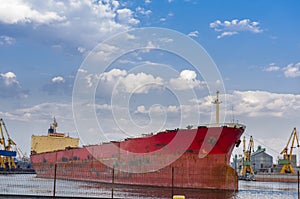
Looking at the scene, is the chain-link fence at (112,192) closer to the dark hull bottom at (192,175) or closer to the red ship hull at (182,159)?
the dark hull bottom at (192,175)

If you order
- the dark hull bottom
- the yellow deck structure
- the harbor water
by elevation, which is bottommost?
the harbor water

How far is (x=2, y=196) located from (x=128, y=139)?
76.9 feet

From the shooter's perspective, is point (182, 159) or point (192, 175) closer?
point (192, 175)

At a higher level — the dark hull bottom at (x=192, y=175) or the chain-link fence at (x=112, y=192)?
the dark hull bottom at (x=192, y=175)

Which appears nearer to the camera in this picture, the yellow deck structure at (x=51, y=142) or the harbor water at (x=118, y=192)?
the harbor water at (x=118, y=192)

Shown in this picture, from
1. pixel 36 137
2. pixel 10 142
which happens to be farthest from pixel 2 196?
pixel 10 142

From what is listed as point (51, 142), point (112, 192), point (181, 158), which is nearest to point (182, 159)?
point (181, 158)

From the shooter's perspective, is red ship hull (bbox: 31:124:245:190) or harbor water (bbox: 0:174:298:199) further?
red ship hull (bbox: 31:124:245:190)

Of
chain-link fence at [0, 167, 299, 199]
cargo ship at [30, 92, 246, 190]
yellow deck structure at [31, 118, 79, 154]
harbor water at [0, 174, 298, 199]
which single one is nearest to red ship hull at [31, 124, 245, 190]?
cargo ship at [30, 92, 246, 190]

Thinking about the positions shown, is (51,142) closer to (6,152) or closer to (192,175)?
(6,152)

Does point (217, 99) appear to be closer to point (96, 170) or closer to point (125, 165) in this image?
point (125, 165)

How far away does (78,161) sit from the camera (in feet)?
173

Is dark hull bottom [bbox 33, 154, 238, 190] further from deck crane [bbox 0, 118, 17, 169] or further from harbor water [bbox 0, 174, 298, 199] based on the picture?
deck crane [bbox 0, 118, 17, 169]

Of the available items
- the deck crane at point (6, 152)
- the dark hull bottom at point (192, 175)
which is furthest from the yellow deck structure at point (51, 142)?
the dark hull bottom at point (192, 175)
